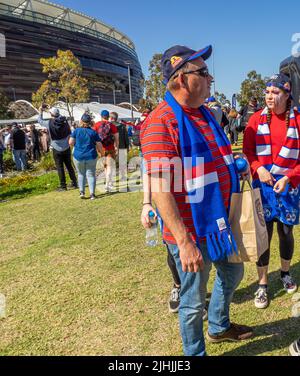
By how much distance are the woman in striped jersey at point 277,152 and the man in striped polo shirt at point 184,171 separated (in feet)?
2.64

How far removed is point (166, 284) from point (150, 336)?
857mm

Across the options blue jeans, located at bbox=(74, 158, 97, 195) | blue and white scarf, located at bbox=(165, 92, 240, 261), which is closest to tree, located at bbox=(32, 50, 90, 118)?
blue jeans, located at bbox=(74, 158, 97, 195)

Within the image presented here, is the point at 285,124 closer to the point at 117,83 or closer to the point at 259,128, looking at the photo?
the point at 259,128

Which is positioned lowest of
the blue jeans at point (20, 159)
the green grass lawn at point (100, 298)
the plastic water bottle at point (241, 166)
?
the green grass lawn at point (100, 298)

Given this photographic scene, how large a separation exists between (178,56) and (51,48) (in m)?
68.4

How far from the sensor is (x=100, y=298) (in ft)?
11.1

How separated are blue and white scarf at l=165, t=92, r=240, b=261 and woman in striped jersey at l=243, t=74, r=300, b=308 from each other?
89 cm

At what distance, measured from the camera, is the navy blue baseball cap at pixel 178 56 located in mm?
1857

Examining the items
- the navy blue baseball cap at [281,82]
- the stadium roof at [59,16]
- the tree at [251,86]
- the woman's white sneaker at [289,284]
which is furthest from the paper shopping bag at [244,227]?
the stadium roof at [59,16]

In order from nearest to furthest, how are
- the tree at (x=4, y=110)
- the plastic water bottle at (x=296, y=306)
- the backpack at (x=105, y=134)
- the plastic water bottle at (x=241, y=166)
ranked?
the plastic water bottle at (x=241, y=166) < the plastic water bottle at (x=296, y=306) < the backpack at (x=105, y=134) < the tree at (x=4, y=110)

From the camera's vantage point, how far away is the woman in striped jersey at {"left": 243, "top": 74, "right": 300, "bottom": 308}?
8.75 ft

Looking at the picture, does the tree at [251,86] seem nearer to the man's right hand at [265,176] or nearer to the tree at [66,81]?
the tree at [66,81]

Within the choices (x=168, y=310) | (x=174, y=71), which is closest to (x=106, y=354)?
(x=168, y=310)

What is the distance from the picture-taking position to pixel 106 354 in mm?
2578
